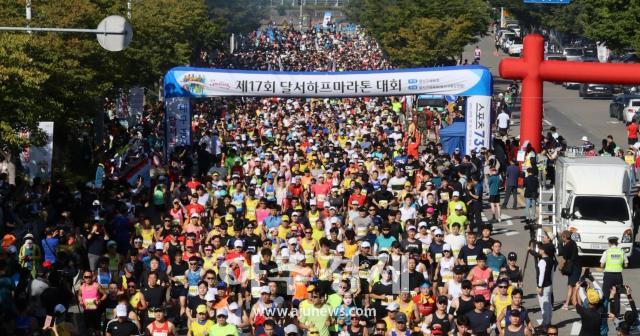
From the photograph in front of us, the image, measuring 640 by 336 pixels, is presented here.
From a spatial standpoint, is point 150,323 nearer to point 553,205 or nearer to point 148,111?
point 553,205

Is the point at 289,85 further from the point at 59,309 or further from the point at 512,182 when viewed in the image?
the point at 59,309

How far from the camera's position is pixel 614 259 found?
2138cm

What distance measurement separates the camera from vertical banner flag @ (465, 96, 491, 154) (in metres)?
35.8

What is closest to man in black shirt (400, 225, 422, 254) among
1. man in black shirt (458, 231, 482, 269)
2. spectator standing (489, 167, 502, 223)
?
man in black shirt (458, 231, 482, 269)

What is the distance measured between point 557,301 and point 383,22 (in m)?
63.8

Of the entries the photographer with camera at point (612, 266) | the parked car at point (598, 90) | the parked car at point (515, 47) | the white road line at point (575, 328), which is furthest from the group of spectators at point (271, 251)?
the parked car at point (515, 47)

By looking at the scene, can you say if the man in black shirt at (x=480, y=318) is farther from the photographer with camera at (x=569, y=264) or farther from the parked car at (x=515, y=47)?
the parked car at (x=515, y=47)

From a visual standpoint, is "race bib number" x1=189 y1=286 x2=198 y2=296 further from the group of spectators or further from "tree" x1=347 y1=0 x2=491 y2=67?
"tree" x1=347 y1=0 x2=491 y2=67

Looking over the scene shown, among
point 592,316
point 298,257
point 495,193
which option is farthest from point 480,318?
point 495,193

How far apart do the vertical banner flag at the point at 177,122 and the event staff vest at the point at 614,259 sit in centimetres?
1748

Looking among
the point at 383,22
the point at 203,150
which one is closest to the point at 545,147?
the point at 203,150

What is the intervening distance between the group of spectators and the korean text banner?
7.74 ft

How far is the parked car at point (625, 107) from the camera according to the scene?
52.9 meters

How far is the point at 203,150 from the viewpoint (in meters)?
35.9
